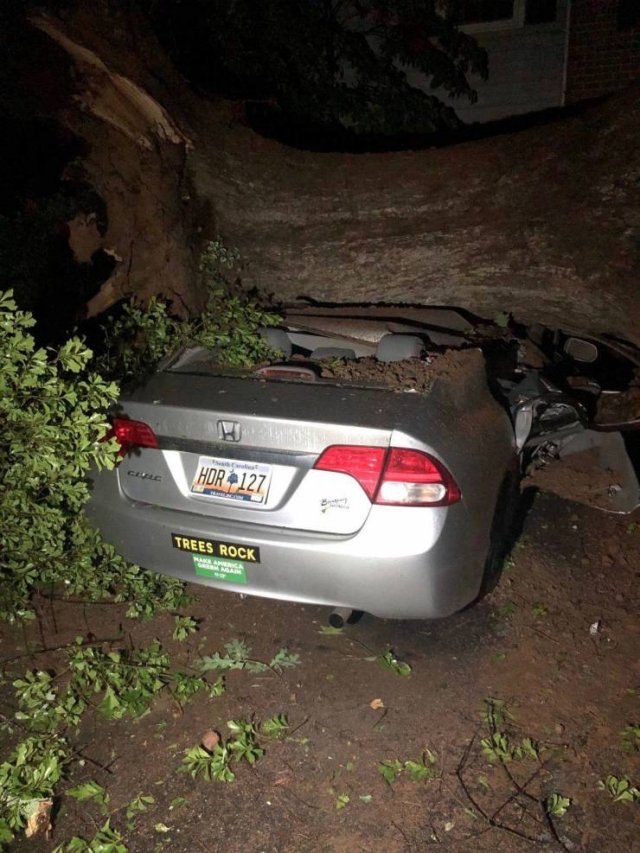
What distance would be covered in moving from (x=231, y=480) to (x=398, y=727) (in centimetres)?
130

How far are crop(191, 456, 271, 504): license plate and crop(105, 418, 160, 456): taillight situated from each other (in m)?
0.29

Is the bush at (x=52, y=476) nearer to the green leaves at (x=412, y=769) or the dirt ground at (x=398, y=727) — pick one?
the dirt ground at (x=398, y=727)

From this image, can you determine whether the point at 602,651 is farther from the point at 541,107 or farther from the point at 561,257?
the point at 541,107

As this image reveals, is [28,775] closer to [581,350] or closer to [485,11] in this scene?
[581,350]

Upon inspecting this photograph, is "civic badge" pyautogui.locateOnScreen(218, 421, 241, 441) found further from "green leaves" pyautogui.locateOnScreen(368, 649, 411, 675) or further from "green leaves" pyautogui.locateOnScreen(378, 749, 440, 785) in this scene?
"green leaves" pyautogui.locateOnScreen(378, 749, 440, 785)

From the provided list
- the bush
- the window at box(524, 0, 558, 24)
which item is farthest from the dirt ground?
the window at box(524, 0, 558, 24)

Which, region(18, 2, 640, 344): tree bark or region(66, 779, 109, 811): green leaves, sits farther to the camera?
region(18, 2, 640, 344): tree bark

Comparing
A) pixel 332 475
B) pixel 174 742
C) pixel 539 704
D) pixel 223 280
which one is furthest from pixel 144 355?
pixel 539 704

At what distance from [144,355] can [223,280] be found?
161 centimetres

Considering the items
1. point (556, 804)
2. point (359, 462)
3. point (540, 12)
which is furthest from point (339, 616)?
point (540, 12)

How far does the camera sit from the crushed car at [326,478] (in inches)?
118

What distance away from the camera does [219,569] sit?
130 inches

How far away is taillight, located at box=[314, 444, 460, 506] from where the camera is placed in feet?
9.72

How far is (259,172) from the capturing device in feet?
19.7
